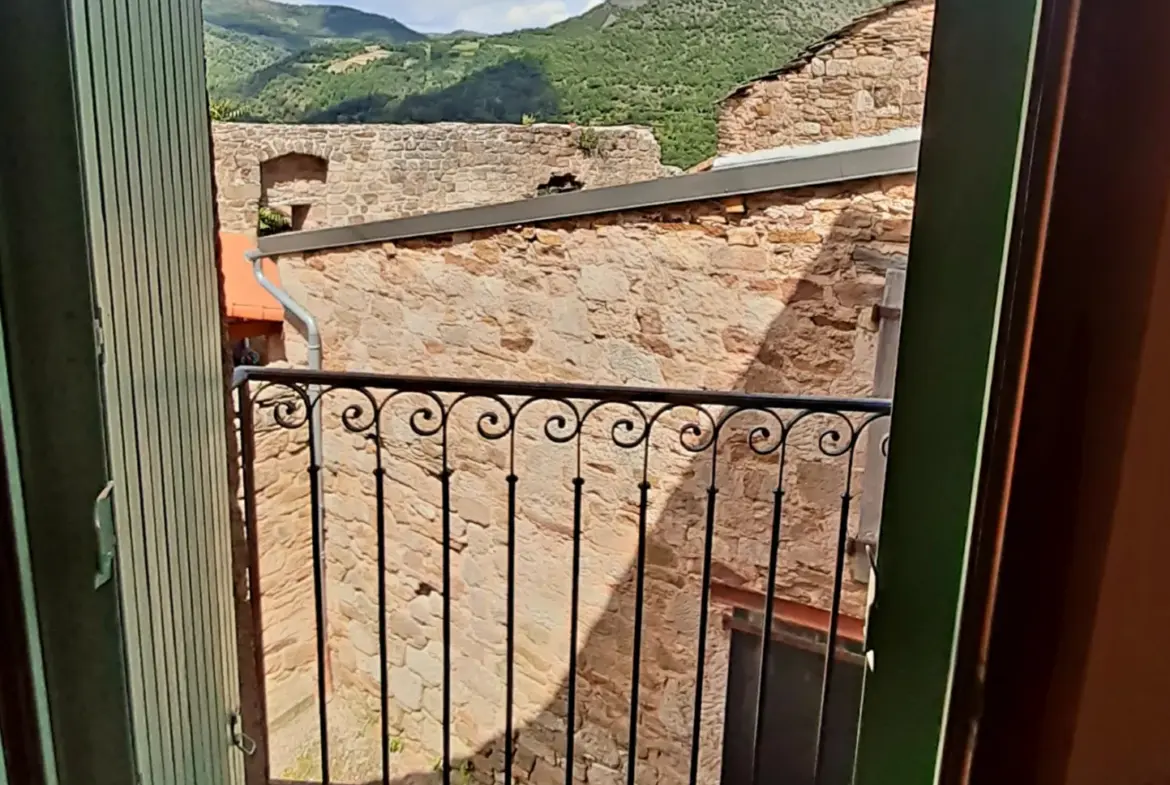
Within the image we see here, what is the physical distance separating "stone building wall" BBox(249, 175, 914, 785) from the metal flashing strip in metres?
0.05

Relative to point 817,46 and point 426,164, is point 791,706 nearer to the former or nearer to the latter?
A: point 817,46

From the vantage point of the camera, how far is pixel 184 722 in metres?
1.10

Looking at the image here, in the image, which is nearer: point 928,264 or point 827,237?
point 928,264

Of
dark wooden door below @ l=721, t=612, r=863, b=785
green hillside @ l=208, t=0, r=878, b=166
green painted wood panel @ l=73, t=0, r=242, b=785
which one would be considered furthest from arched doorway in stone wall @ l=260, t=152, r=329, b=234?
green painted wood panel @ l=73, t=0, r=242, b=785

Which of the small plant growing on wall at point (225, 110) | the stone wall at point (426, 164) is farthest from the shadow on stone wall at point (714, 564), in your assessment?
the small plant growing on wall at point (225, 110)

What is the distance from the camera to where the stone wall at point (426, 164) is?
25.7ft

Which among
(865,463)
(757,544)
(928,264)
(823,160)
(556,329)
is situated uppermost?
(823,160)

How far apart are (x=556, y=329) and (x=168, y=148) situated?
230 centimetres

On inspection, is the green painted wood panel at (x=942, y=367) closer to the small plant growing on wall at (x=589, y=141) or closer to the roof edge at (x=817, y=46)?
the roof edge at (x=817, y=46)

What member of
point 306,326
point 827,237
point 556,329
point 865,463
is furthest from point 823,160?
point 306,326

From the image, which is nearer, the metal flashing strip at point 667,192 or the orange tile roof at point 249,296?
the metal flashing strip at point 667,192

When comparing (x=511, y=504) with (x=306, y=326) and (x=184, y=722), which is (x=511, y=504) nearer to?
(x=184, y=722)

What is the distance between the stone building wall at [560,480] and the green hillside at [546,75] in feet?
15.9

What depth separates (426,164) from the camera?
26.4ft
